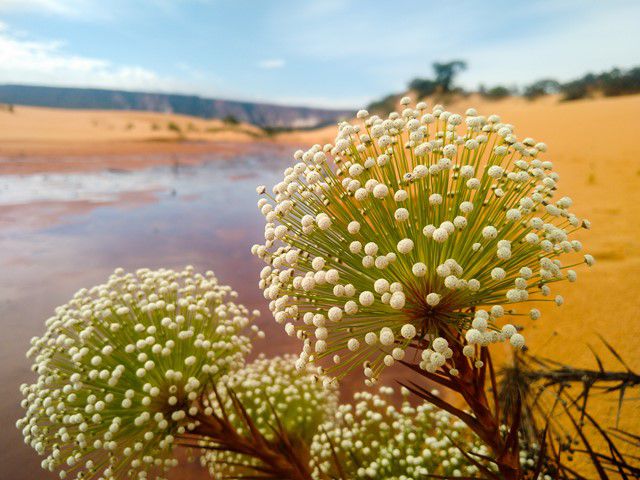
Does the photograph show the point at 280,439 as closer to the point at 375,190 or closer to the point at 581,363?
the point at 375,190

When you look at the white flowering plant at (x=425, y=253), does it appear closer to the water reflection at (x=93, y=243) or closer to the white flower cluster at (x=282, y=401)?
the white flower cluster at (x=282, y=401)

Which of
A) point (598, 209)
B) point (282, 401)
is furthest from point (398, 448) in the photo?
point (598, 209)

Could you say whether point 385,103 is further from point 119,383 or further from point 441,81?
point 119,383

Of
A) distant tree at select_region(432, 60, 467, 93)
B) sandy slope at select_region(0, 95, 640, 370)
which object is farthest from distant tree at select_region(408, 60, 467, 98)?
sandy slope at select_region(0, 95, 640, 370)

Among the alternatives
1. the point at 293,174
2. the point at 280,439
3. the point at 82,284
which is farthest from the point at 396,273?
the point at 82,284

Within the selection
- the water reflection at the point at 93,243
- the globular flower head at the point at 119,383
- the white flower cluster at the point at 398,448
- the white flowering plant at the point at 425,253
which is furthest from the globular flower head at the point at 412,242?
the water reflection at the point at 93,243

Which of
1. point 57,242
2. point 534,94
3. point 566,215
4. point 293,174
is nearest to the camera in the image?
point 566,215
